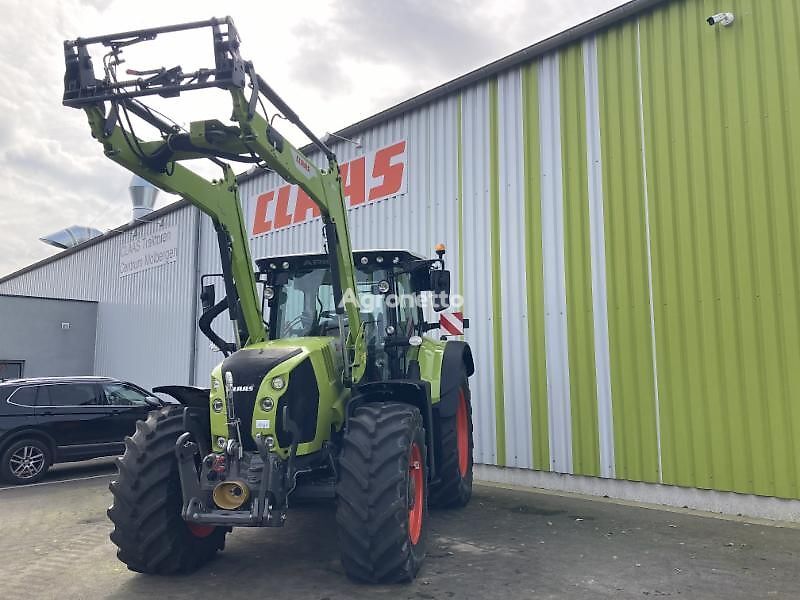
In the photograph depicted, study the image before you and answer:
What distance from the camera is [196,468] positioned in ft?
16.1

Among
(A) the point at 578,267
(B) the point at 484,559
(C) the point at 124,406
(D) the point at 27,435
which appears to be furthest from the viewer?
(C) the point at 124,406

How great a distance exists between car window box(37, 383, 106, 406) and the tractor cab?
5.83 metres

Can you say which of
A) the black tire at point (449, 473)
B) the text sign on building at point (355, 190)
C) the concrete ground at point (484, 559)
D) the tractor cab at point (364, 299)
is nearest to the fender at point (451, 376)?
the black tire at point (449, 473)

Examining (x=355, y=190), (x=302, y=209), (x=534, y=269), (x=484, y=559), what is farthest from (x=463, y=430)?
(x=302, y=209)

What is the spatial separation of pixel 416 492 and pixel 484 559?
878 millimetres

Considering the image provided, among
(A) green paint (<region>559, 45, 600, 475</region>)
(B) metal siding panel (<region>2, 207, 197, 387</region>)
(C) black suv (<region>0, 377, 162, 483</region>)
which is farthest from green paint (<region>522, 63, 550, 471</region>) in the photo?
(B) metal siding panel (<region>2, 207, 197, 387</region>)

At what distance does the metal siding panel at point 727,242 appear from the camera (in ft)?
22.2

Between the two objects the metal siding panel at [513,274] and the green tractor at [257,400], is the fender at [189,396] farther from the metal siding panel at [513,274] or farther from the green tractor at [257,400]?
the metal siding panel at [513,274]

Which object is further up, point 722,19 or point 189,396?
point 722,19

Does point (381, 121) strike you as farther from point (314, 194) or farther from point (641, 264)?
point (314, 194)

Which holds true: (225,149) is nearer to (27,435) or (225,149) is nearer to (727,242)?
(727,242)

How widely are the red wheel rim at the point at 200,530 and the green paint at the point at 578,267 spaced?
16.6 ft

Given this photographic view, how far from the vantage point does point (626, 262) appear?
8047mm

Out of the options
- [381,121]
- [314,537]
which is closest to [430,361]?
[314,537]
